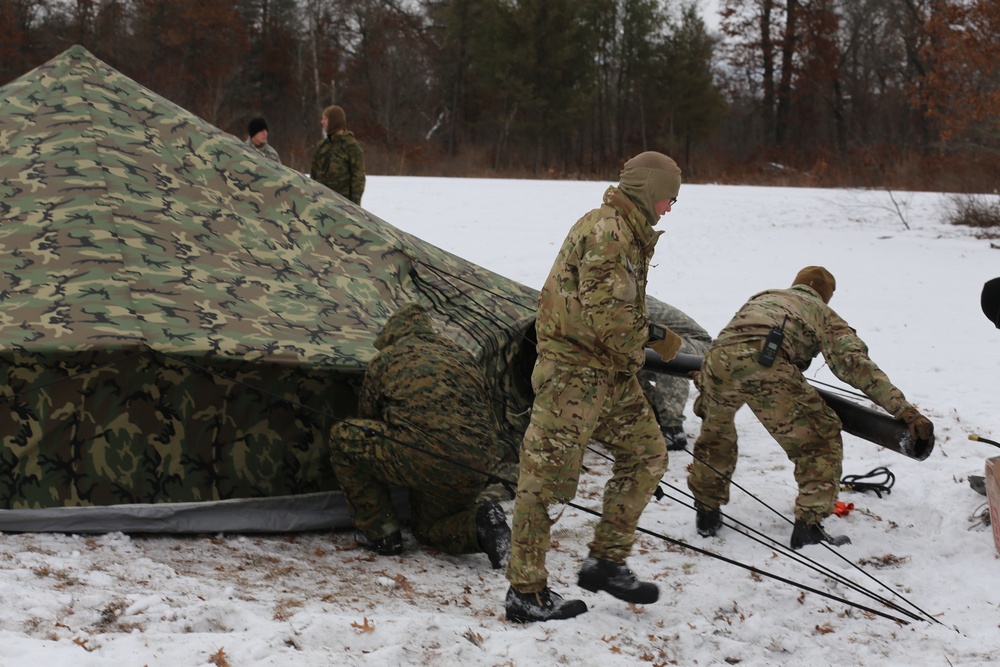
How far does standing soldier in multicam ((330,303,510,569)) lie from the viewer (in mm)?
4820

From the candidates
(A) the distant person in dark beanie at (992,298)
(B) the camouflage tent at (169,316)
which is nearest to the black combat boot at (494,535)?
(B) the camouflage tent at (169,316)

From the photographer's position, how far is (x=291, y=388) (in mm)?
5367

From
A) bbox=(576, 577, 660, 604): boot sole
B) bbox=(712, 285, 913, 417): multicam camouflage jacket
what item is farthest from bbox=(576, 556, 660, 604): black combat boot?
bbox=(712, 285, 913, 417): multicam camouflage jacket

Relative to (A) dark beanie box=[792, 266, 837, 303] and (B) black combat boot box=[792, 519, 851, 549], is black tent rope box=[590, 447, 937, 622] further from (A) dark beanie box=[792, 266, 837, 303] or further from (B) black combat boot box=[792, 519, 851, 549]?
(A) dark beanie box=[792, 266, 837, 303]

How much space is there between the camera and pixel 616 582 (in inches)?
173

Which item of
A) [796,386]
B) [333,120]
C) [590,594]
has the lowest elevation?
[590,594]

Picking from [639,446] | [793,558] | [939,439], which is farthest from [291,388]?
[939,439]

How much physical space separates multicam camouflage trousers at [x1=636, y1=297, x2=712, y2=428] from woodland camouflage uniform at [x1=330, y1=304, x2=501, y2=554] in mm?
2343

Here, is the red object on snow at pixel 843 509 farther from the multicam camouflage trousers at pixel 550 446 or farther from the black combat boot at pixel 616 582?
the multicam camouflage trousers at pixel 550 446

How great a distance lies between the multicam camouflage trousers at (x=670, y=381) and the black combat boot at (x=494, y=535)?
2.45 m

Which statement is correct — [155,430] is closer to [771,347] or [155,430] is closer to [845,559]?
[771,347]

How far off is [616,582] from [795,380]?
1484 mm

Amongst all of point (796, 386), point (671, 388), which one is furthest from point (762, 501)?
point (671, 388)

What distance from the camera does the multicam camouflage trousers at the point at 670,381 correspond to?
7250 millimetres
